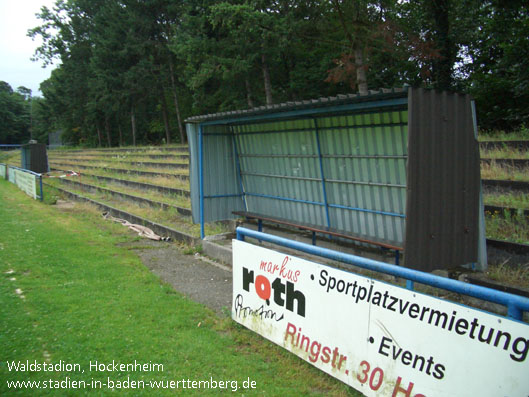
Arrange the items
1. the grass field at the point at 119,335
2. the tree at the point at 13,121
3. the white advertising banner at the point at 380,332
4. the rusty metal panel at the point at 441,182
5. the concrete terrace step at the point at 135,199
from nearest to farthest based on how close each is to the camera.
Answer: the white advertising banner at the point at 380,332, the grass field at the point at 119,335, the rusty metal panel at the point at 441,182, the concrete terrace step at the point at 135,199, the tree at the point at 13,121

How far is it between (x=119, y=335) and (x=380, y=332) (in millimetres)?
2879

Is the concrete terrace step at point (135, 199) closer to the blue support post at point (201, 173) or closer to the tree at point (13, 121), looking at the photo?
the blue support post at point (201, 173)

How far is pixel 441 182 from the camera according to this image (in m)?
4.81

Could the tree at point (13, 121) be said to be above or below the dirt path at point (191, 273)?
above

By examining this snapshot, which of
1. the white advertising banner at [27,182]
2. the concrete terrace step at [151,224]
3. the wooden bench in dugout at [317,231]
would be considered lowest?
the concrete terrace step at [151,224]

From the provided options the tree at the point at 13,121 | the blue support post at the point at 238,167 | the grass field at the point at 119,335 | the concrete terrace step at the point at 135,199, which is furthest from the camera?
the tree at the point at 13,121

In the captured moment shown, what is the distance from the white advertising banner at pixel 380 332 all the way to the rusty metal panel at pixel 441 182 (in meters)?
1.44

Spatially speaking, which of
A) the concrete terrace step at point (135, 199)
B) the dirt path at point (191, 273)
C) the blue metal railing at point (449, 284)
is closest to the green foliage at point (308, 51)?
the concrete terrace step at point (135, 199)

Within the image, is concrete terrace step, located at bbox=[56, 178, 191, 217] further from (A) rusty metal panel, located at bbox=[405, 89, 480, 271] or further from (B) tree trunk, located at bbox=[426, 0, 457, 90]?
(B) tree trunk, located at bbox=[426, 0, 457, 90]

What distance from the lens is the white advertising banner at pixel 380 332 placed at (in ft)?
7.94

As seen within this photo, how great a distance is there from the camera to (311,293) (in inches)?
149

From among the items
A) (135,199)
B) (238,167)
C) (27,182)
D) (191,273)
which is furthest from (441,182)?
(27,182)

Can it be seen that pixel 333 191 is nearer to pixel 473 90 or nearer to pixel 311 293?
pixel 311 293

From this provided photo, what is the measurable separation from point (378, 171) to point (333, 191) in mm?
1237
